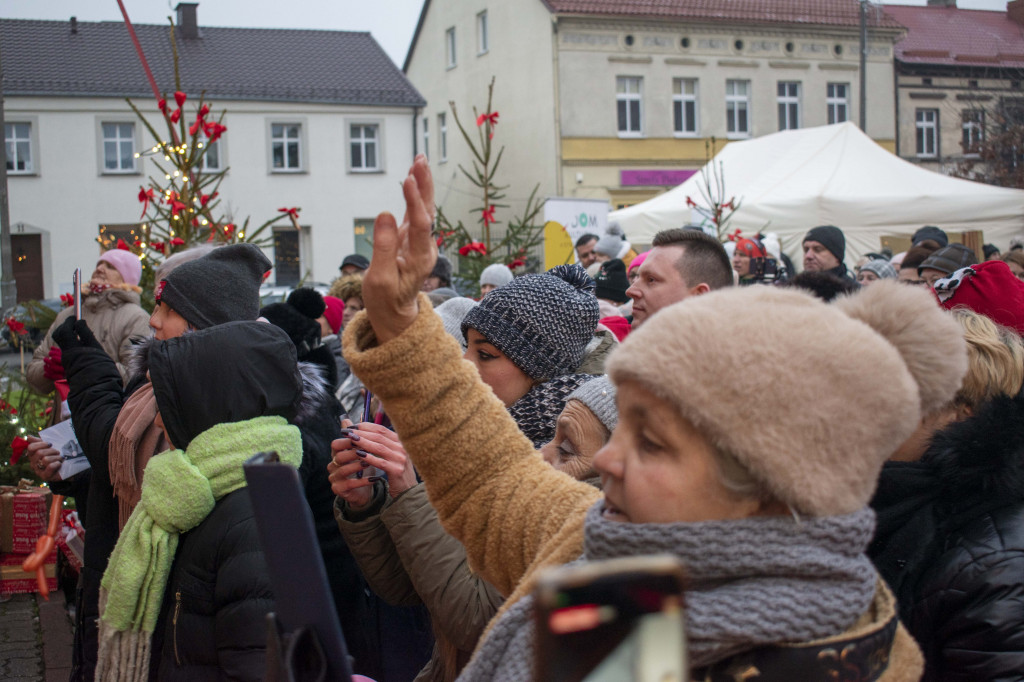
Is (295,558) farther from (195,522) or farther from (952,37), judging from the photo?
(952,37)

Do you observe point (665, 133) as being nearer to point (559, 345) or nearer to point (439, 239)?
point (439, 239)

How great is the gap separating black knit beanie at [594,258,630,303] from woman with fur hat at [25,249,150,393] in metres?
3.09

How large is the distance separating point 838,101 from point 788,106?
6.31 ft

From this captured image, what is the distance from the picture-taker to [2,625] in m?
5.52

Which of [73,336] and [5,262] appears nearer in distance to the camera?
[73,336]

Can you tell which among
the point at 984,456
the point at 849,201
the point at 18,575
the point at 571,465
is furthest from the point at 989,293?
the point at 849,201

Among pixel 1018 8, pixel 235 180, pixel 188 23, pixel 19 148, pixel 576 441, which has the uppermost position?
pixel 188 23

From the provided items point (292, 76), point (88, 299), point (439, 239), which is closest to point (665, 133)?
point (292, 76)

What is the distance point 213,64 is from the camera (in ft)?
108

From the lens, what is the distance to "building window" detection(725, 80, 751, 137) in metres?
31.0

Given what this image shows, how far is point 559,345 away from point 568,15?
90.4ft

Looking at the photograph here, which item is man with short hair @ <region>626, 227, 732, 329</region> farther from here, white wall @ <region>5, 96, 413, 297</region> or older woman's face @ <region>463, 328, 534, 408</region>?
white wall @ <region>5, 96, 413, 297</region>

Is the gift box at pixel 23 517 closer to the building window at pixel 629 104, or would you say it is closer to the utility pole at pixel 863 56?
the utility pole at pixel 863 56

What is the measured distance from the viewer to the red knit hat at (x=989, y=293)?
281 cm
